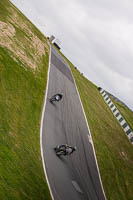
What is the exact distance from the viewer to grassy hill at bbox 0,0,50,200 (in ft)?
31.6

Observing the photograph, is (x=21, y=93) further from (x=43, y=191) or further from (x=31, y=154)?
(x=43, y=191)

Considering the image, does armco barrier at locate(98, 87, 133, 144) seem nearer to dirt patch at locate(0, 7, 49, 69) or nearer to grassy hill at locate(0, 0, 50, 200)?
grassy hill at locate(0, 0, 50, 200)

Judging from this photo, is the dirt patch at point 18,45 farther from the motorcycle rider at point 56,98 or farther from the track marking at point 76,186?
the track marking at point 76,186

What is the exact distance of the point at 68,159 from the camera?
15094 millimetres

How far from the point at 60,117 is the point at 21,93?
15.9ft

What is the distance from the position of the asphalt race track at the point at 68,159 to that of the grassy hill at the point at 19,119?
86 cm

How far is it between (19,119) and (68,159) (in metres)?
4.77

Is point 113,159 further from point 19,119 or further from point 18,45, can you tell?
point 18,45

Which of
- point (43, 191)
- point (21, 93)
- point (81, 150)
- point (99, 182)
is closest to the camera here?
point (43, 191)

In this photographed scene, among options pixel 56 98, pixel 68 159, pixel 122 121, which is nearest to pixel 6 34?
pixel 56 98

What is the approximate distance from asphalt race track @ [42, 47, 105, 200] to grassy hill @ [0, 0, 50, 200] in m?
0.86

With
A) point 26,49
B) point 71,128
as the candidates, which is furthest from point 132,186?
point 26,49

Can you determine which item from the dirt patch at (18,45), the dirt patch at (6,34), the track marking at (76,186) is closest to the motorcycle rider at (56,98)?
the dirt patch at (18,45)

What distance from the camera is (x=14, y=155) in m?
10.6
